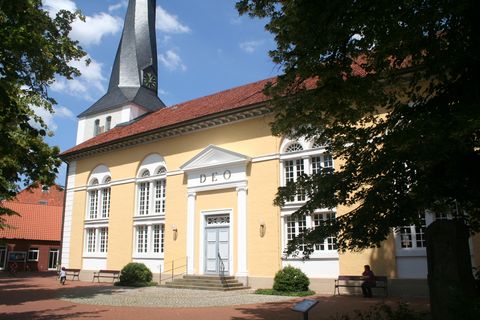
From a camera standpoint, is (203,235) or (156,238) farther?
(156,238)

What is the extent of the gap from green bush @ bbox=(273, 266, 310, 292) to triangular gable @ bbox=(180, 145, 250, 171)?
17.5ft

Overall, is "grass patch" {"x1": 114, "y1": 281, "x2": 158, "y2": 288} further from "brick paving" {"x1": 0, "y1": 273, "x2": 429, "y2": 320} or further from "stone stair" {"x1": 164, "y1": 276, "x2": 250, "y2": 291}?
"brick paving" {"x1": 0, "y1": 273, "x2": 429, "y2": 320}

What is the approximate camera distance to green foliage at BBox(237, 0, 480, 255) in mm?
6586

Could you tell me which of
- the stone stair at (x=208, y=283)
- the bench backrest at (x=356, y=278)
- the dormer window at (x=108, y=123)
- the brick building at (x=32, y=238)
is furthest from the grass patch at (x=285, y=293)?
the brick building at (x=32, y=238)

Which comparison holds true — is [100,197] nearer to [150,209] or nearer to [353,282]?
[150,209]

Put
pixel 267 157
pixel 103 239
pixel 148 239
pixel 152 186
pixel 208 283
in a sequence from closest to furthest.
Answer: pixel 208 283
pixel 267 157
pixel 148 239
pixel 152 186
pixel 103 239

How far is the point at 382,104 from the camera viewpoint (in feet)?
28.4

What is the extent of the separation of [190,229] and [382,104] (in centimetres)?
1443

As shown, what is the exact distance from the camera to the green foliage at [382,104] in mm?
6586

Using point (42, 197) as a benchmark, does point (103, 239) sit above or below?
below

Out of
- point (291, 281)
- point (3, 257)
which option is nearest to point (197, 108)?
point (291, 281)

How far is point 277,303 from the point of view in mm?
13766

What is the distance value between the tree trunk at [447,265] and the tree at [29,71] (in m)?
7.67

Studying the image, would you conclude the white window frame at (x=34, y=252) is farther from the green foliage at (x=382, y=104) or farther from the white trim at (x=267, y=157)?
the green foliage at (x=382, y=104)
